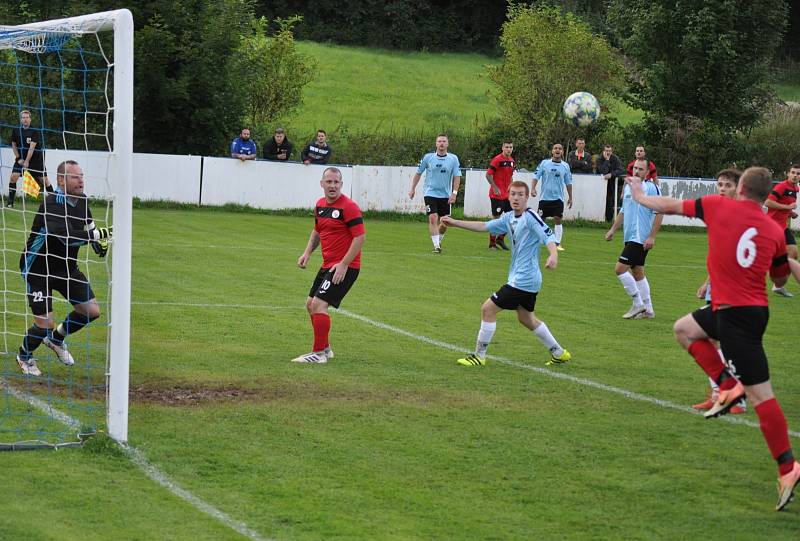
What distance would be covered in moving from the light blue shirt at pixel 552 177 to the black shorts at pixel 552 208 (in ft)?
0.28

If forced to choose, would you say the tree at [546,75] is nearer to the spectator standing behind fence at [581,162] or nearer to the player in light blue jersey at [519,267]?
the spectator standing behind fence at [581,162]

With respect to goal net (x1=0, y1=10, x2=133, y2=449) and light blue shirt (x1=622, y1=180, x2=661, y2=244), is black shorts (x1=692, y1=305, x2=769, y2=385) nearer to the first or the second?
goal net (x1=0, y1=10, x2=133, y2=449)

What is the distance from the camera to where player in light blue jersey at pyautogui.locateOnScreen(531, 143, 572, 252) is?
22422 mm

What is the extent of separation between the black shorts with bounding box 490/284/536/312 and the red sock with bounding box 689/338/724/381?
9.42ft

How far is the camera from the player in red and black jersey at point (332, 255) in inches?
408

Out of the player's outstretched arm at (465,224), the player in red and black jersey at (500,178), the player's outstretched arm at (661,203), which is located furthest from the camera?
the player in red and black jersey at (500,178)

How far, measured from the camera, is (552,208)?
22656mm

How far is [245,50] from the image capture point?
113ft

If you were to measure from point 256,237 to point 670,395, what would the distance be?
1379 cm

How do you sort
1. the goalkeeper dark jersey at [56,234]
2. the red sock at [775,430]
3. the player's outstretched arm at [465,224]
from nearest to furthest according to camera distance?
the red sock at [775,430]
the goalkeeper dark jersey at [56,234]
the player's outstretched arm at [465,224]

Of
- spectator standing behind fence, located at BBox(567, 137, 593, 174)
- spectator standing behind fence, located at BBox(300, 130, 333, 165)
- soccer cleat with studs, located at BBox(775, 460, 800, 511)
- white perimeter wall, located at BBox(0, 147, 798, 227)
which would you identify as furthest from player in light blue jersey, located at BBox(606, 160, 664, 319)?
spectator standing behind fence, located at BBox(300, 130, 333, 165)

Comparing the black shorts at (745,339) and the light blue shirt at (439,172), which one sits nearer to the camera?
the black shorts at (745,339)

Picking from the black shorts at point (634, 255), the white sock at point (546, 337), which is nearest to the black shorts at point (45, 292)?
the white sock at point (546, 337)

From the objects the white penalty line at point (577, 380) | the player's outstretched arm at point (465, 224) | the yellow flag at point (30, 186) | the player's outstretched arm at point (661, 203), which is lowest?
the white penalty line at point (577, 380)
